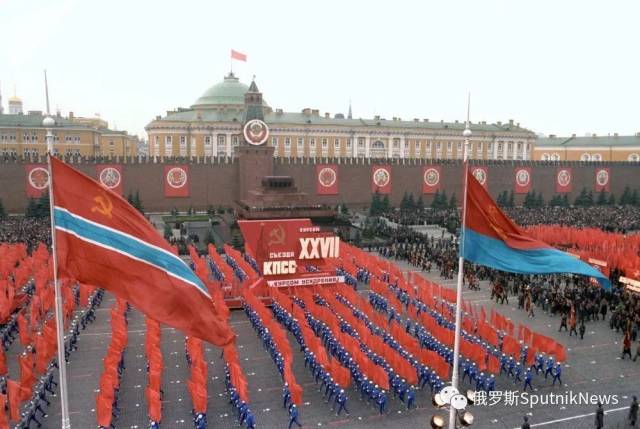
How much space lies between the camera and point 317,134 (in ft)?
240

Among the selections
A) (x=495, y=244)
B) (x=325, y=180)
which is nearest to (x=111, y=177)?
(x=325, y=180)

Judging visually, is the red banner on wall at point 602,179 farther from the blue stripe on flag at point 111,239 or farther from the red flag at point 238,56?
the blue stripe on flag at point 111,239

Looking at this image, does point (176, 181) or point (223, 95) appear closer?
point (176, 181)

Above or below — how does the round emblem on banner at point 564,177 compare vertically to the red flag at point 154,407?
above

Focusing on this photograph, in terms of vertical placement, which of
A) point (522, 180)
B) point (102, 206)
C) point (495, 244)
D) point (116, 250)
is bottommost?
point (522, 180)

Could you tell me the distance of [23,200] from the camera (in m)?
43.4

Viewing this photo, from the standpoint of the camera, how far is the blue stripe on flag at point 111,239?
676 cm

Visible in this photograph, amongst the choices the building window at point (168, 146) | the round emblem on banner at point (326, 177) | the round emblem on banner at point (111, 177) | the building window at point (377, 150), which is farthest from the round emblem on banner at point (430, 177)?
the building window at point (168, 146)

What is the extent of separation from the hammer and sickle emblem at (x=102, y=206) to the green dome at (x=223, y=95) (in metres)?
71.6

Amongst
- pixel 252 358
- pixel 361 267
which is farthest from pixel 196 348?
pixel 361 267

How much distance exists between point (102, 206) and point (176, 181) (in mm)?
41604

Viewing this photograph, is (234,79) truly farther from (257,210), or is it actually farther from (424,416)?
(424,416)

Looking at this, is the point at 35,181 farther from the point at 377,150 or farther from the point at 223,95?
the point at 377,150

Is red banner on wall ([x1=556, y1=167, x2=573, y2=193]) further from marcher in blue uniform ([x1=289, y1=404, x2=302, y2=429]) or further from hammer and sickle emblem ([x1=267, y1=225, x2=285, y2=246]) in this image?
marcher in blue uniform ([x1=289, y1=404, x2=302, y2=429])
